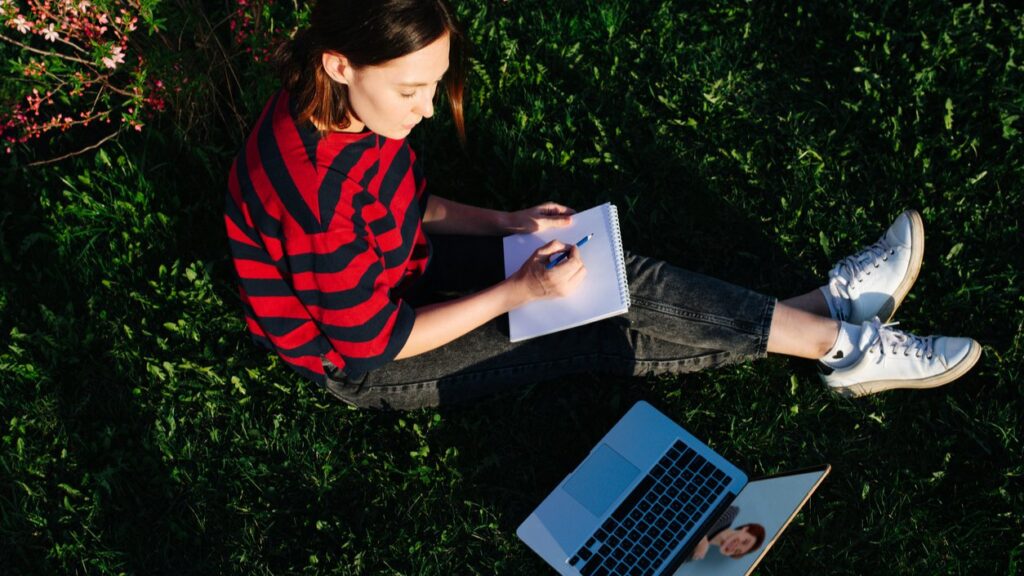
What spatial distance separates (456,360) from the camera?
3.25m

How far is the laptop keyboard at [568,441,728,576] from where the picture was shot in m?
3.10

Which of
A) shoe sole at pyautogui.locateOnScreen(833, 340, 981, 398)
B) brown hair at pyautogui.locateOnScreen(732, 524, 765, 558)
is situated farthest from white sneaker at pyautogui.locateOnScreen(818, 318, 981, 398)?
brown hair at pyautogui.locateOnScreen(732, 524, 765, 558)

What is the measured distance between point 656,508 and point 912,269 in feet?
5.25

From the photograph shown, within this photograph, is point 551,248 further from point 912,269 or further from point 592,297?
point 912,269

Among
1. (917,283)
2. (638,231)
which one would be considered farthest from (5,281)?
(917,283)

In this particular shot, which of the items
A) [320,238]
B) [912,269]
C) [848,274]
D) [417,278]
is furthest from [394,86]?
[912,269]

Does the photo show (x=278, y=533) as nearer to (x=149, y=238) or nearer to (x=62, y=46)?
(x=149, y=238)

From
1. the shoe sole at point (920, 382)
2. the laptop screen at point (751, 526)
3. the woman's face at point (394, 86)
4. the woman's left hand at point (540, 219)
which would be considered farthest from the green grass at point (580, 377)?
the woman's face at point (394, 86)

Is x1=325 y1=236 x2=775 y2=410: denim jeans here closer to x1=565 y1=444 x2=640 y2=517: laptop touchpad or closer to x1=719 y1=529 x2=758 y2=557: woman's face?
x1=565 y1=444 x2=640 y2=517: laptop touchpad

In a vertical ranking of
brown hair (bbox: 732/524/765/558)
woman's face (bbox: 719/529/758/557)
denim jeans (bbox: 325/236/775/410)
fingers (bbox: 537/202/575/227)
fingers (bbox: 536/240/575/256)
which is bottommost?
woman's face (bbox: 719/529/758/557)

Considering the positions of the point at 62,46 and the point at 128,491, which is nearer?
the point at 128,491

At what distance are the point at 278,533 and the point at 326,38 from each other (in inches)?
80.9

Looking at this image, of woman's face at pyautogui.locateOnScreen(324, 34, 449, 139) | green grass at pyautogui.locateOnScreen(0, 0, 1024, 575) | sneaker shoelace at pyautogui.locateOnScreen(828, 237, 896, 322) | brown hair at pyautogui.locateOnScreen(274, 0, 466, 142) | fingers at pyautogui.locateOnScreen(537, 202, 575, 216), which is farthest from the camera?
sneaker shoelace at pyautogui.locateOnScreen(828, 237, 896, 322)

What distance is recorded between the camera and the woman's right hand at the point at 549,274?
3000mm
